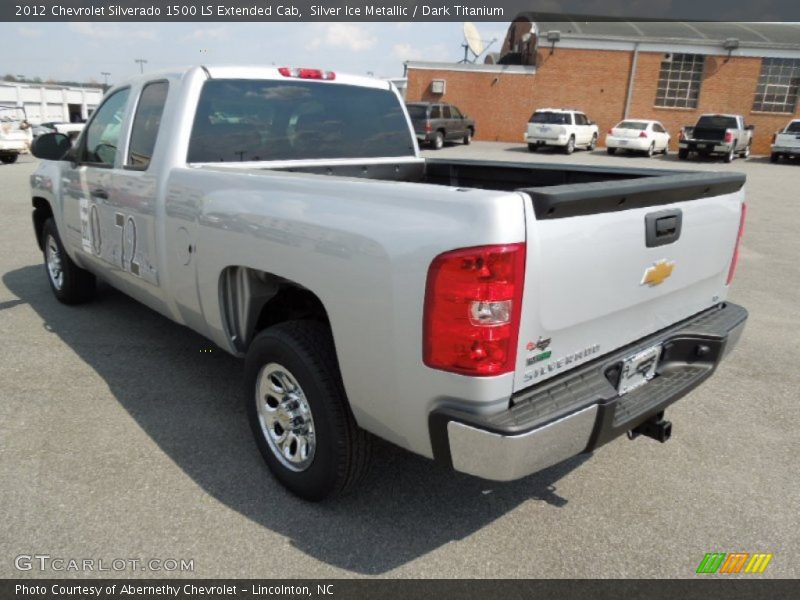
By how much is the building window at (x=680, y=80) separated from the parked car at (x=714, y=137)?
6232 mm

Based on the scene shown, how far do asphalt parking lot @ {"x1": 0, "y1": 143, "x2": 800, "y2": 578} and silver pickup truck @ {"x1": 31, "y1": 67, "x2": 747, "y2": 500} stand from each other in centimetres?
30

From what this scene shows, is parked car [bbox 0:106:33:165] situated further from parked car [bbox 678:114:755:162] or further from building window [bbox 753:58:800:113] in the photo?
building window [bbox 753:58:800:113]

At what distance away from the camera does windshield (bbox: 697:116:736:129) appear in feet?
81.4

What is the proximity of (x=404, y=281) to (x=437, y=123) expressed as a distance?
961 inches

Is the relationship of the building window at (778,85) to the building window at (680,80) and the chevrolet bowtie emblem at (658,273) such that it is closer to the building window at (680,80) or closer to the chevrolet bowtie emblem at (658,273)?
the building window at (680,80)

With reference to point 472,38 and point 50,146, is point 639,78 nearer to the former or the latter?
point 472,38

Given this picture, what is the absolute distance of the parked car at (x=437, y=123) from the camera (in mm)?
24297

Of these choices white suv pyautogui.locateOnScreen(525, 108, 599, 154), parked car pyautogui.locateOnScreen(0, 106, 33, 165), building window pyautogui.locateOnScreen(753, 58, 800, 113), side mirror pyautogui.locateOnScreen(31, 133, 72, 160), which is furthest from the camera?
building window pyautogui.locateOnScreen(753, 58, 800, 113)

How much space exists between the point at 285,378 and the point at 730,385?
10.4ft

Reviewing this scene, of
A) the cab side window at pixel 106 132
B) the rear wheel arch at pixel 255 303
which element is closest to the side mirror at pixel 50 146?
the cab side window at pixel 106 132

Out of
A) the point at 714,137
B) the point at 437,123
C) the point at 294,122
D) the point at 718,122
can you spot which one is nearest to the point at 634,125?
the point at 714,137

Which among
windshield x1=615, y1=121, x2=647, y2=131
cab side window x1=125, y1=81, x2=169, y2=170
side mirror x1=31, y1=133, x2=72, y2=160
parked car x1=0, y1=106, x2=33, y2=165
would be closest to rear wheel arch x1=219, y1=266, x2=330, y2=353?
cab side window x1=125, y1=81, x2=169, y2=170
